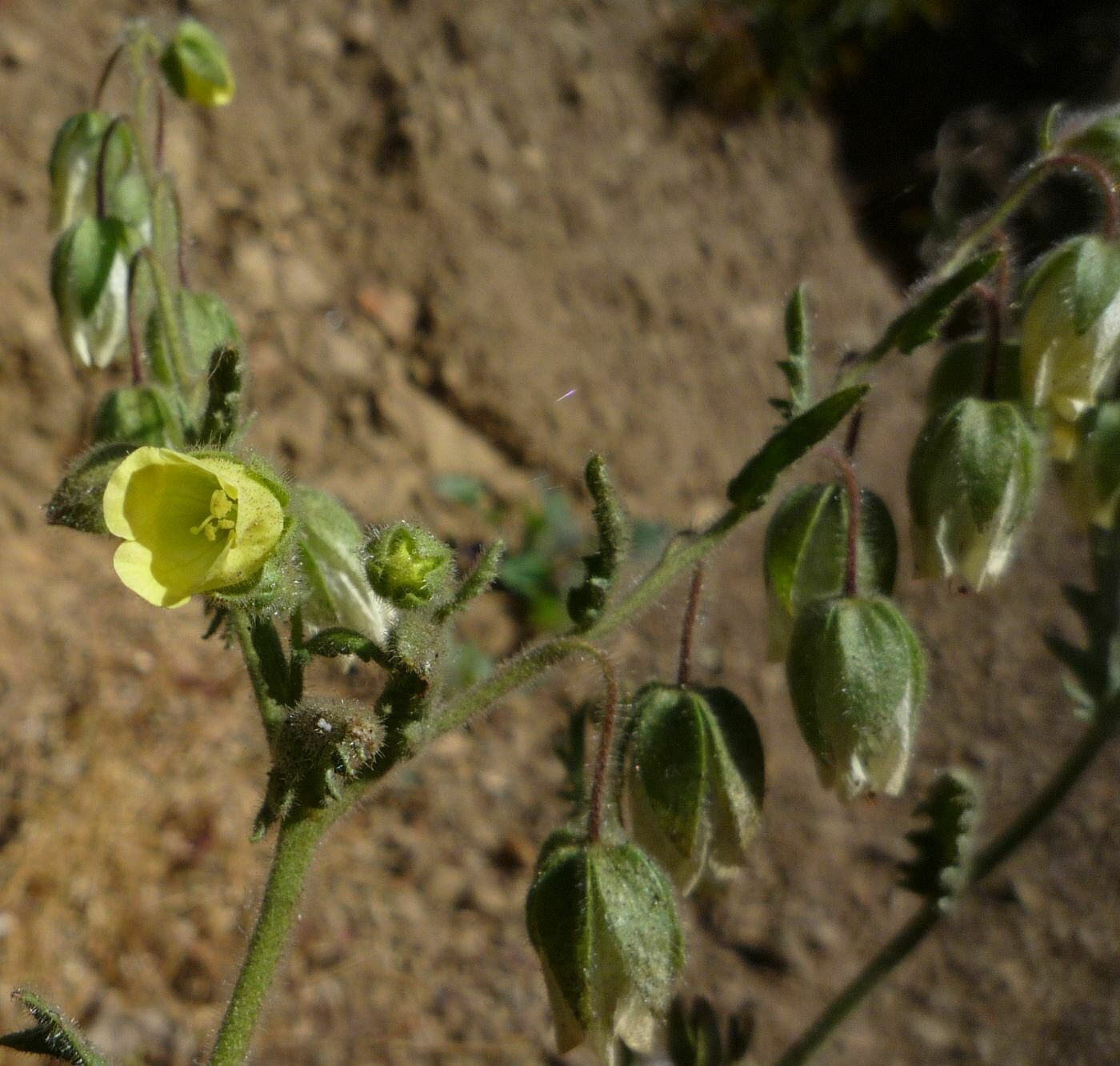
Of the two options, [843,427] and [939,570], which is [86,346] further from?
[843,427]

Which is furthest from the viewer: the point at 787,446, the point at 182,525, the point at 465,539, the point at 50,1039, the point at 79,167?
the point at 465,539

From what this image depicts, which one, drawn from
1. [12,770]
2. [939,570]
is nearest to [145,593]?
[939,570]

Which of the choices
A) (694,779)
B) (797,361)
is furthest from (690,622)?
(797,361)

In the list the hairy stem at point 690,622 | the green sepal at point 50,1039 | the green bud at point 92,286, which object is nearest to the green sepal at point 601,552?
the hairy stem at point 690,622

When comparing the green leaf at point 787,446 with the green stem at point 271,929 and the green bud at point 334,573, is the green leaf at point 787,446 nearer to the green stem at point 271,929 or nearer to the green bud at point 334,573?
the green bud at point 334,573

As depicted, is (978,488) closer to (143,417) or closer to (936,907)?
(936,907)
